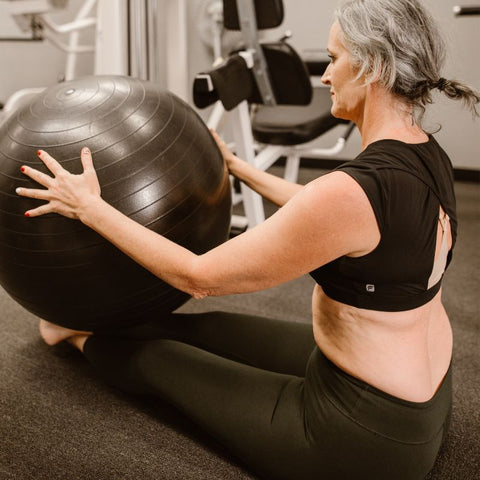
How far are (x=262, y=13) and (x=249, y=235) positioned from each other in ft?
5.51

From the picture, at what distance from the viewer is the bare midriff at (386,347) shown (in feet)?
3.03

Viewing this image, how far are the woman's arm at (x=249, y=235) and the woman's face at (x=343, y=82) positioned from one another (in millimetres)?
208

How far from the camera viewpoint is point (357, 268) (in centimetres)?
86

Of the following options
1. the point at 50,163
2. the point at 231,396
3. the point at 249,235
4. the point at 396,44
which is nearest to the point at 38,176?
the point at 50,163

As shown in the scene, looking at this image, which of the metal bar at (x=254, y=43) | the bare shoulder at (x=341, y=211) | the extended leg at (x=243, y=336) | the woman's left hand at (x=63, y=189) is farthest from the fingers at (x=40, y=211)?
the metal bar at (x=254, y=43)

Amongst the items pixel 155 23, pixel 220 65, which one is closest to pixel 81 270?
pixel 220 65

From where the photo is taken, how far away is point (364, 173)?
827mm

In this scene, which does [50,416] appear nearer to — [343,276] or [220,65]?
[343,276]

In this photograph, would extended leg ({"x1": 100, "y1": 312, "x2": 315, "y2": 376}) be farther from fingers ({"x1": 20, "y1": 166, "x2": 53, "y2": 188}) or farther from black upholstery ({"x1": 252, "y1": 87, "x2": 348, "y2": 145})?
black upholstery ({"x1": 252, "y1": 87, "x2": 348, "y2": 145})

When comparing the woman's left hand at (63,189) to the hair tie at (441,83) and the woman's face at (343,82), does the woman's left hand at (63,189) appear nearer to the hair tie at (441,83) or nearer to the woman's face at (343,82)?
the woman's face at (343,82)

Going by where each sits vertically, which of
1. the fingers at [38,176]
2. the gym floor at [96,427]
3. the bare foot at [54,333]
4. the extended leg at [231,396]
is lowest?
the gym floor at [96,427]

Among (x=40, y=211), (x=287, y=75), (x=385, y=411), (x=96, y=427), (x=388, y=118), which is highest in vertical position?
(x=388, y=118)

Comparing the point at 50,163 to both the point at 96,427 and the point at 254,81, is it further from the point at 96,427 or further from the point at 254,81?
the point at 254,81

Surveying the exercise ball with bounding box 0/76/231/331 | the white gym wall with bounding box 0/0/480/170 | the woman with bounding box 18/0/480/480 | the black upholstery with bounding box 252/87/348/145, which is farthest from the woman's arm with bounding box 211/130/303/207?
the white gym wall with bounding box 0/0/480/170
